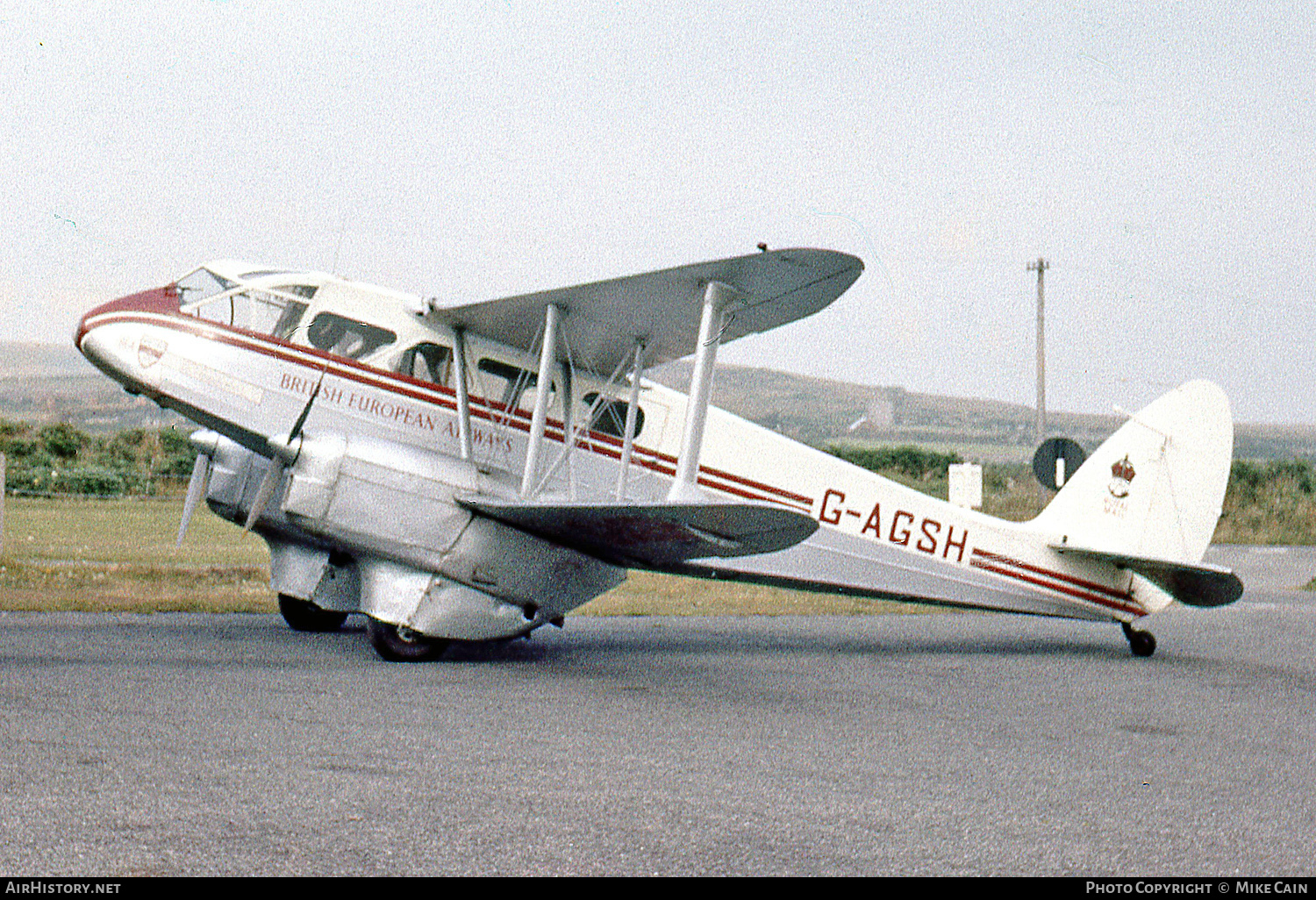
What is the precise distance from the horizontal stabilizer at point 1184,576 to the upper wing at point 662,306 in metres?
4.75

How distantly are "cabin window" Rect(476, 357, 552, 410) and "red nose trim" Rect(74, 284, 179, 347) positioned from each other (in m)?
2.55

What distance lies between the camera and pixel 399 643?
9414mm

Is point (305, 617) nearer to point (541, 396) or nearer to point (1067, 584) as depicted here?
point (541, 396)

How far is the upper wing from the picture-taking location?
8.29 metres

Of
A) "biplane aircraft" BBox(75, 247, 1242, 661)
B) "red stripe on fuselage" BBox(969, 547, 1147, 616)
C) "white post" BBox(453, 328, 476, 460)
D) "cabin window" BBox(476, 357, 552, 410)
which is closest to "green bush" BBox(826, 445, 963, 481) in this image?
"red stripe on fuselage" BBox(969, 547, 1147, 616)

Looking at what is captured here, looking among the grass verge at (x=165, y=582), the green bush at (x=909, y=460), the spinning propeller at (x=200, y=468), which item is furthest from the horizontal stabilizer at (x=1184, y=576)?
the green bush at (x=909, y=460)

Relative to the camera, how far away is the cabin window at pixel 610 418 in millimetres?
10562

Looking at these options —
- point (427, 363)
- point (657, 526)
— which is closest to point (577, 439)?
point (427, 363)

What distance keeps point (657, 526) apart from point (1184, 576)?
19.3 feet
